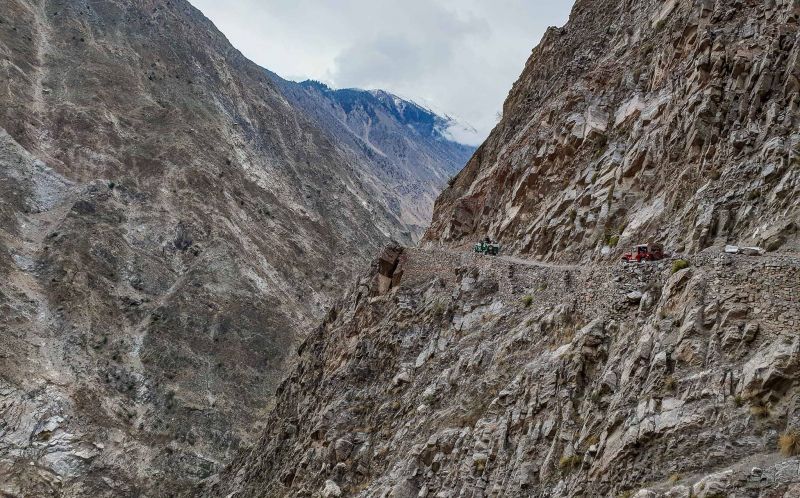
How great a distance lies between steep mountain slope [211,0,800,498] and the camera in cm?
1151

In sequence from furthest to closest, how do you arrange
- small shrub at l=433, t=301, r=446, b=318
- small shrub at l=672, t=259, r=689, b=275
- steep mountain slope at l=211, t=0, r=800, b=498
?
small shrub at l=433, t=301, r=446, b=318, small shrub at l=672, t=259, r=689, b=275, steep mountain slope at l=211, t=0, r=800, b=498

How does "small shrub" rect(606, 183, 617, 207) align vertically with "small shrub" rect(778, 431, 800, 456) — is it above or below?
above

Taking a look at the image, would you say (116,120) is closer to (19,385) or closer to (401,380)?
(19,385)

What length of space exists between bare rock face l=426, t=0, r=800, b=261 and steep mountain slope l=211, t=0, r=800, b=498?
10cm

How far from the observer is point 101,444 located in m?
48.0

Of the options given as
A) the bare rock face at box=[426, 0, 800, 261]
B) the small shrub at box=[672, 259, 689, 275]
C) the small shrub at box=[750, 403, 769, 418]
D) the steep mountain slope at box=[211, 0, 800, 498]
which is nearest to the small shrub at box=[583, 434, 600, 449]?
the steep mountain slope at box=[211, 0, 800, 498]

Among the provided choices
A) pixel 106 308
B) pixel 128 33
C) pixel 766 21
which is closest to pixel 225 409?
pixel 106 308

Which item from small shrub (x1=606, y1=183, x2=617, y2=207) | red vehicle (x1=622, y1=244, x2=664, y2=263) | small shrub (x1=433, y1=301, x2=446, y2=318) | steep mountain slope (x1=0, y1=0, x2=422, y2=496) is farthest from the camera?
steep mountain slope (x1=0, y1=0, x2=422, y2=496)

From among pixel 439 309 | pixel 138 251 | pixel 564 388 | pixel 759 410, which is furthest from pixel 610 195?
pixel 138 251

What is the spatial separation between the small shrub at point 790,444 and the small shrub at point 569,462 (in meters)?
4.56

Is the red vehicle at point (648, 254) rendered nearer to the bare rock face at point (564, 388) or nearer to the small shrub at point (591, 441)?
the bare rock face at point (564, 388)

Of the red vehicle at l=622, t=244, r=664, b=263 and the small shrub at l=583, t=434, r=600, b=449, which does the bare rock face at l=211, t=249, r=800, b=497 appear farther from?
the red vehicle at l=622, t=244, r=664, b=263

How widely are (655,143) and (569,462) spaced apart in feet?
54.4

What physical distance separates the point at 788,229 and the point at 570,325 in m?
6.19
